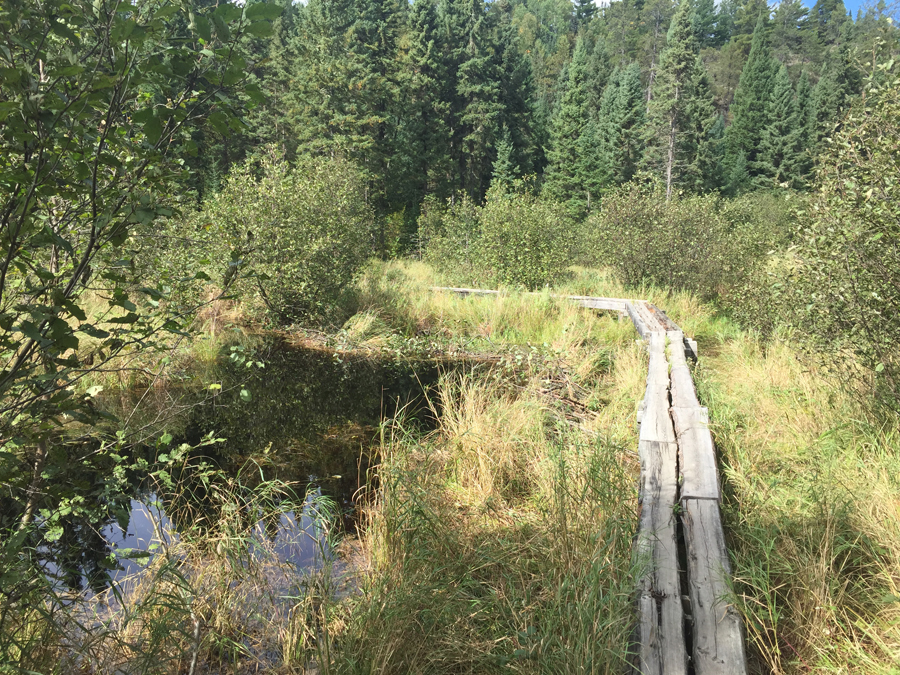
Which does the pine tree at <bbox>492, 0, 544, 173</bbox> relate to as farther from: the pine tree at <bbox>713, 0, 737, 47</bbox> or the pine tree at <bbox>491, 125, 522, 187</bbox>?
the pine tree at <bbox>713, 0, 737, 47</bbox>

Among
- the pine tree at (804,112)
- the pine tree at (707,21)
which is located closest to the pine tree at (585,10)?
the pine tree at (707,21)

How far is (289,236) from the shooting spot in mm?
10023

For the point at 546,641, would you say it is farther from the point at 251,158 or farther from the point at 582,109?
the point at 582,109

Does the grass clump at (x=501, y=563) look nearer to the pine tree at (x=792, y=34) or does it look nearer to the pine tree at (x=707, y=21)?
the pine tree at (x=792, y=34)

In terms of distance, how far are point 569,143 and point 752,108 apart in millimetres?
16779

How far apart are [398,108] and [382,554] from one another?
3176 centimetres

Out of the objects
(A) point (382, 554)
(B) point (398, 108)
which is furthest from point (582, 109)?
(A) point (382, 554)

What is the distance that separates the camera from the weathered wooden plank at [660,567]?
2.12 m

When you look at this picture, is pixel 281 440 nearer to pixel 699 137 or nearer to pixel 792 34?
pixel 699 137

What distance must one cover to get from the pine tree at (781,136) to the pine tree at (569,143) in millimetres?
12982

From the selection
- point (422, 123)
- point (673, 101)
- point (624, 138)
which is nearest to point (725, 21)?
point (624, 138)

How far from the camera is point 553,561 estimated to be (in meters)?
2.89

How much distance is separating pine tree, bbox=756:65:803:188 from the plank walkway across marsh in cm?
4045

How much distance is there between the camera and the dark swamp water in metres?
3.50
